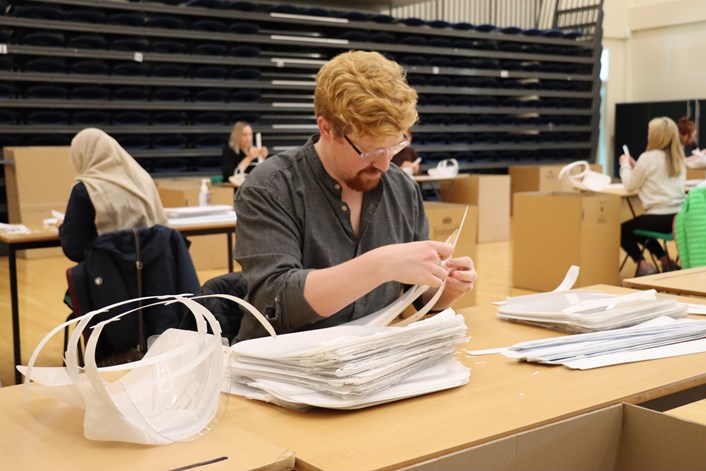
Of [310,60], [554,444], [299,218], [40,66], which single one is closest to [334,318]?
[299,218]

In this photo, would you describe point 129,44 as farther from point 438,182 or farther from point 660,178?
point 660,178

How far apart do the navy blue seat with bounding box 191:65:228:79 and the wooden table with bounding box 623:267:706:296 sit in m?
7.09

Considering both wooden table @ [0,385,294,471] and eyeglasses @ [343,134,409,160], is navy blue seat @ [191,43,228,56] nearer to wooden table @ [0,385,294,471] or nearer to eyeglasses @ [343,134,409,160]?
eyeglasses @ [343,134,409,160]

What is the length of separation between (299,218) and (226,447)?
0.79 meters

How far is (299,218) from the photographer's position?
1.71 metres

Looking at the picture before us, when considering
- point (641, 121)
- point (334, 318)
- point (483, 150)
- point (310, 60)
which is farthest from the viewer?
point (641, 121)

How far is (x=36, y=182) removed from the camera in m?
7.33

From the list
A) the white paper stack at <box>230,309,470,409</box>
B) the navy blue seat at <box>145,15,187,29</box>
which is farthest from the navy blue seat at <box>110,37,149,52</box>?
the white paper stack at <box>230,309,470,409</box>

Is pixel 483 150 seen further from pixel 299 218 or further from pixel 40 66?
pixel 299 218

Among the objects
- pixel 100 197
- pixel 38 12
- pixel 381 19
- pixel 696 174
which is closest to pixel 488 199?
pixel 696 174

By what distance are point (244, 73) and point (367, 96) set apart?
7.65m

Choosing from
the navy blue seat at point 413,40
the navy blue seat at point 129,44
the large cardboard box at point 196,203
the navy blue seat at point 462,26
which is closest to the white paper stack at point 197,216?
the large cardboard box at point 196,203

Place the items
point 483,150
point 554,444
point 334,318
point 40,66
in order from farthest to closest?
point 483,150 < point 40,66 < point 334,318 < point 554,444

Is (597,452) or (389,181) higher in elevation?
(389,181)
